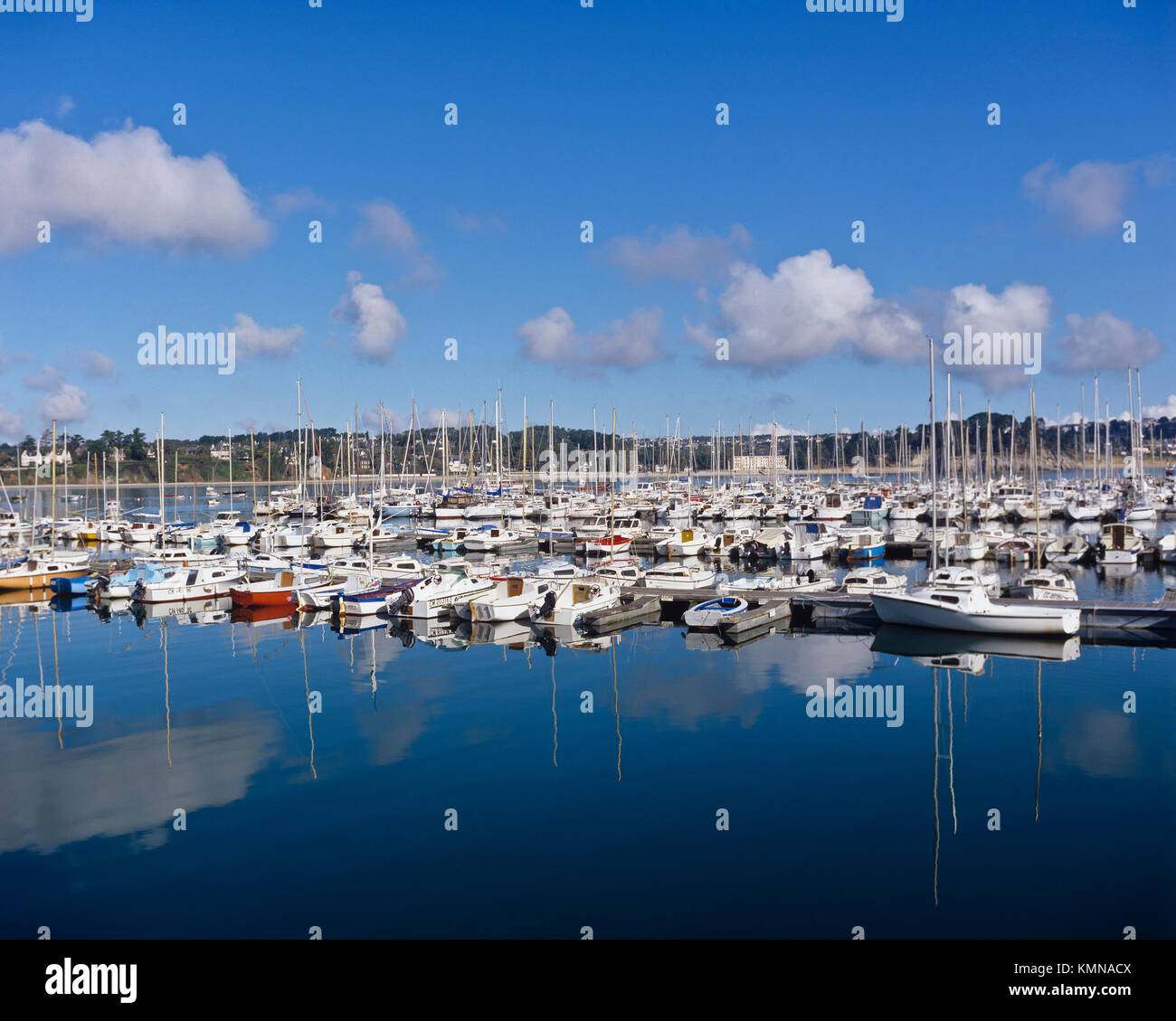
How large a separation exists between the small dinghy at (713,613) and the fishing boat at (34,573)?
38.2 m

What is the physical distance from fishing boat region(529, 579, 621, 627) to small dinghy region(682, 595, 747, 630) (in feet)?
13.5

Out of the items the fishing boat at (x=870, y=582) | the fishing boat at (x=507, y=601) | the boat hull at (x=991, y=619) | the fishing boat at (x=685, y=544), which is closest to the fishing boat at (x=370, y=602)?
the fishing boat at (x=507, y=601)

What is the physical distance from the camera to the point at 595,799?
21.4 metres

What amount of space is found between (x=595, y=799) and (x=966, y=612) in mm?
21069

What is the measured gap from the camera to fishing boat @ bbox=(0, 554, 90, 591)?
55094 mm

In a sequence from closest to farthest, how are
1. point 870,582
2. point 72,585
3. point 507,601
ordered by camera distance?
point 507,601
point 870,582
point 72,585

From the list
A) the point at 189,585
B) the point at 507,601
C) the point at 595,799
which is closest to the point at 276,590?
the point at 189,585

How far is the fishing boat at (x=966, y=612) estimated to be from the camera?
36.0 metres

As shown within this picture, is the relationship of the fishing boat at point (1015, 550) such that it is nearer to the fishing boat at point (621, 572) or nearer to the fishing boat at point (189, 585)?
the fishing boat at point (621, 572)

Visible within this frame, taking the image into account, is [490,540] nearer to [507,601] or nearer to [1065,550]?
[507,601]

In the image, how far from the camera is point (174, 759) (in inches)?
949

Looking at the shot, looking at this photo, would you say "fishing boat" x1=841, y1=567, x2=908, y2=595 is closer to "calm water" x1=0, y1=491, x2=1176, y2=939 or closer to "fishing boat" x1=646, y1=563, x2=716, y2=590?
"fishing boat" x1=646, y1=563, x2=716, y2=590

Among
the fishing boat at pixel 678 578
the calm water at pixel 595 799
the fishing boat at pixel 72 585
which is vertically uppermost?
the fishing boat at pixel 678 578

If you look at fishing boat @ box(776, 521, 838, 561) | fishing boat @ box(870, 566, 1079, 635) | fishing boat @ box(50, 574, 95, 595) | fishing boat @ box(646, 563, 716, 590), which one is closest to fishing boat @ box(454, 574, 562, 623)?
fishing boat @ box(646, 563, 716, 590)
